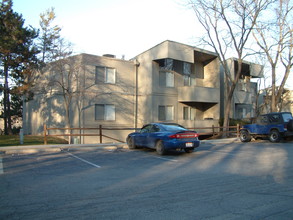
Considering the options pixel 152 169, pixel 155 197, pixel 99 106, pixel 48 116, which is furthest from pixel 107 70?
pixel 155 197

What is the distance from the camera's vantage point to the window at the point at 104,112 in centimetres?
2180

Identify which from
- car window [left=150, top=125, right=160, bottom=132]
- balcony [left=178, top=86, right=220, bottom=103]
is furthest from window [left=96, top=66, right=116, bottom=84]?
car window [left=150, top=125, right=160, bottom=132]

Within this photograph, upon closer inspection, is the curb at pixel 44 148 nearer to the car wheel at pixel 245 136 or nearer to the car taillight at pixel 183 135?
the car taillight at pixel 183 135

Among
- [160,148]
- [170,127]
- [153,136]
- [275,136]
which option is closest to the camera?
[160,148]

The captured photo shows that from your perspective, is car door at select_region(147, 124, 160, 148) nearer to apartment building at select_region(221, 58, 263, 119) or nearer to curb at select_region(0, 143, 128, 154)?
curb at select_region(0, 143, 128, 154)

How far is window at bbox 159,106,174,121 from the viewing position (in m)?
24.0

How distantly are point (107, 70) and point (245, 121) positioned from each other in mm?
16081

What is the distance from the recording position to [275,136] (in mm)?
18656

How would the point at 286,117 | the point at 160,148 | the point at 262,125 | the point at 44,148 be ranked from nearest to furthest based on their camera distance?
1. the point at 160,148
2. the point at 44,148
3. the point at 286,117
4. the point at 262,125

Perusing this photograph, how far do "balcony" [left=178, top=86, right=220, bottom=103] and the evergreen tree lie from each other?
12.8 metres

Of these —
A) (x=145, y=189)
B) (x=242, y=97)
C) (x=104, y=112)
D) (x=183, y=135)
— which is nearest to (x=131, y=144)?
(x=183, y=135)

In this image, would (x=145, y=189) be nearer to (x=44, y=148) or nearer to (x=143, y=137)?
(x=143, y=137)

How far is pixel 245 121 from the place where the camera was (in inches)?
1163

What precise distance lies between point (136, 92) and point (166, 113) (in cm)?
322
